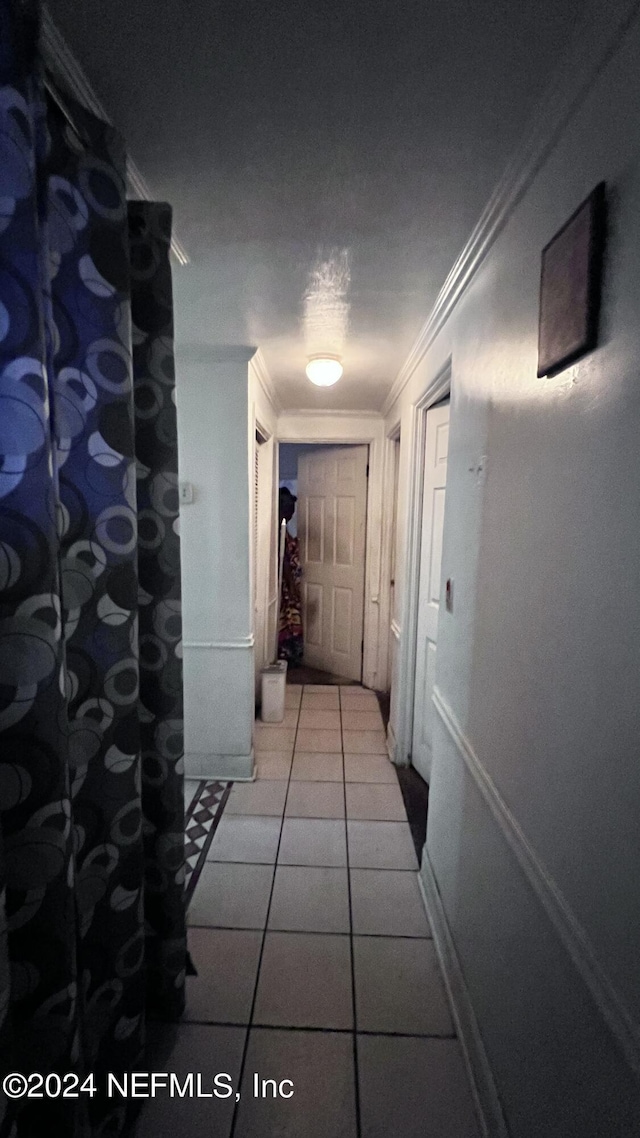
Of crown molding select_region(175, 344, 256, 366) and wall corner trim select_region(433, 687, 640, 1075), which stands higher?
crown molding select_region(175, 344, 256, 366)

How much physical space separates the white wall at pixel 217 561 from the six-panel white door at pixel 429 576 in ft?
2.94

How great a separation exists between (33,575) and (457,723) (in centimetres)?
121

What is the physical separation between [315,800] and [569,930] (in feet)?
5.45

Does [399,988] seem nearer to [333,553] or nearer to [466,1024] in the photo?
[466,1024]

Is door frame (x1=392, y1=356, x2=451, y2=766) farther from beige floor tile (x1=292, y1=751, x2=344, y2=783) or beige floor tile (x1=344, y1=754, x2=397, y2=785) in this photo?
beige floor tile (x1=292, y1=751, x2=344, y2=783)

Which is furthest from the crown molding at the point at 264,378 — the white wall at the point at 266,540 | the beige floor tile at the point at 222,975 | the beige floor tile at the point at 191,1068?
the beige floor tile at the point at 191,1068

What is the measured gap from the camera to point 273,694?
3.04 metres

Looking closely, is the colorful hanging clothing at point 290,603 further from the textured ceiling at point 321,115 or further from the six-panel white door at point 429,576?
the textured ceiling at point 321,115

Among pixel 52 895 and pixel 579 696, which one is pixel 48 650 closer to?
pixel 52 895

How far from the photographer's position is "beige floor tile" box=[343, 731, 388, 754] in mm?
2725

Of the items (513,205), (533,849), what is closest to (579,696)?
(533,849)

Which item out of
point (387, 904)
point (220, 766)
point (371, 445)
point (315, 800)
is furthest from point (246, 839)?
point (371, 445)

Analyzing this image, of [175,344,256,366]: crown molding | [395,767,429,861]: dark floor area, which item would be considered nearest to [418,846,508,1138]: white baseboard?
[395,767,429,861]: dark floor area

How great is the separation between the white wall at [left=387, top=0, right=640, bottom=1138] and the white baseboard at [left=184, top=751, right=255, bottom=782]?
4.34 ft
